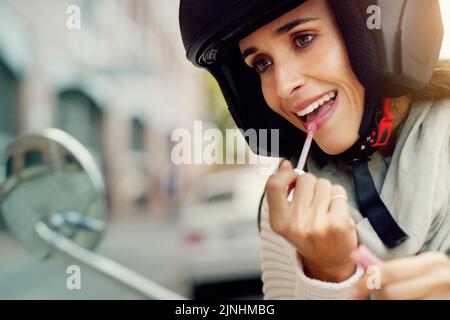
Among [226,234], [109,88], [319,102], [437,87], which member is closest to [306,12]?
[319,102]

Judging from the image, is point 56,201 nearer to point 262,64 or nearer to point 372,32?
point 262,64

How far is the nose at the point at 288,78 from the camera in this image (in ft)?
3.51

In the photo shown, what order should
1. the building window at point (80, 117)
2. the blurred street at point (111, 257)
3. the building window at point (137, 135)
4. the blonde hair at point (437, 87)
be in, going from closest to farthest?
the blonde hair at point (437, 87)
the blurred street at point (111, 257)
the building window at point (80, 117)
the building window at point (137, 135)

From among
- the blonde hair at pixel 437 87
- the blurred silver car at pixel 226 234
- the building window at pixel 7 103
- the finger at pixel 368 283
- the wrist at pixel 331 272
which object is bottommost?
the finger at pixel 368 283

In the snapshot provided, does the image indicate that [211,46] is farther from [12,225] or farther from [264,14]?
[12,225]

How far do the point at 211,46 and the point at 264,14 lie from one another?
148 mm

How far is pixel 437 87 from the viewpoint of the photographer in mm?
1104

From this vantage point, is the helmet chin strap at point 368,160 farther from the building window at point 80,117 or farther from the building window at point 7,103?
the building window at point 80,117

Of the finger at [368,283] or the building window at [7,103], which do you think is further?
the building window at [7,103]

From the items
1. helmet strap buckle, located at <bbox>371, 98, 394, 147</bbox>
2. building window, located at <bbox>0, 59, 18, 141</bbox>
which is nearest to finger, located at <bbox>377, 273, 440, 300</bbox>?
helmet strap buckle, located at <bbox>371, 98, 394, 147</bbox>

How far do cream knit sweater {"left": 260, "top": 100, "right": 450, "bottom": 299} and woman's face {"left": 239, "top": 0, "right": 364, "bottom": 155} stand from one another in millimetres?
93

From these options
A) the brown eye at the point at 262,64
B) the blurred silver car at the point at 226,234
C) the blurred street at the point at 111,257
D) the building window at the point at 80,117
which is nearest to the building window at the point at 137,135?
the blurred street at the point at 111,257

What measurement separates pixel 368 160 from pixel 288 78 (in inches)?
8.6

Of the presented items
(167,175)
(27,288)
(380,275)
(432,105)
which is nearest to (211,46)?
(432,105)
